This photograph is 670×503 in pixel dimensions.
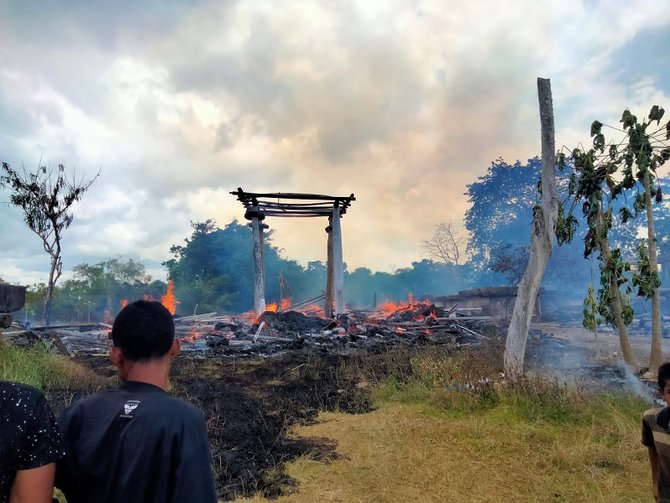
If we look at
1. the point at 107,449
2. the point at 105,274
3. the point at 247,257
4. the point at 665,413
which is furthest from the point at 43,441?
the point at 105,274

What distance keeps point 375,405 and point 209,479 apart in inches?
264

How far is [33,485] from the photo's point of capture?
161 centimetres

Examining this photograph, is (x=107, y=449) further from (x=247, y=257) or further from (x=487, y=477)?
(x=247, y=257)

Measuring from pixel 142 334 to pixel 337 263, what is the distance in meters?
18.5

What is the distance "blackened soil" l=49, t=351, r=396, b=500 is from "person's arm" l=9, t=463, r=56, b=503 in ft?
11.4

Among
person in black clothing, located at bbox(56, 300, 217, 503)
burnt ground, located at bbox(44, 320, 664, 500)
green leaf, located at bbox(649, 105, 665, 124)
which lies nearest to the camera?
person in black clothing, located at bbox(56, 300, 217, 503)

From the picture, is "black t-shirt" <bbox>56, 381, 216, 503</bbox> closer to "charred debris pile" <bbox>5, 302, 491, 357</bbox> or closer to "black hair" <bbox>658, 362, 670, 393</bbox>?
"black hair" <bbox>658, 362, 670, 393</bbox>

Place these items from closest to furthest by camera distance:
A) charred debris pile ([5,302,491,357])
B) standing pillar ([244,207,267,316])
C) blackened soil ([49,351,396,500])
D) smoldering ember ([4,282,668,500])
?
blackened soil ([49,351,396,500]), smoldering ember ([4,282,668,500]), charred debris pile ([5,302,491,357]), standing pillar ([244,207,267,316])

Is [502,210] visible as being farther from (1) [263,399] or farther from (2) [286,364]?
(1) [263,399]

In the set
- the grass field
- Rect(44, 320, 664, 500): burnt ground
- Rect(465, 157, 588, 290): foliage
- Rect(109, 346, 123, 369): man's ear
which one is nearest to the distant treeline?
Rect(465, 157, 588, 290): foliage

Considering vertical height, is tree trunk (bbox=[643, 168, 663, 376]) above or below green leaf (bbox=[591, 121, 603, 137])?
below

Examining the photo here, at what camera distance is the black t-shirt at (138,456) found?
1.80m

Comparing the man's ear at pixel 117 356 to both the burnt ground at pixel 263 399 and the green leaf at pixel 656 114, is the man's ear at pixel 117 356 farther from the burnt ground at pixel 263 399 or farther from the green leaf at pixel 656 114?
the green leaf at pixel 656 114

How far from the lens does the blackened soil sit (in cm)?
539
